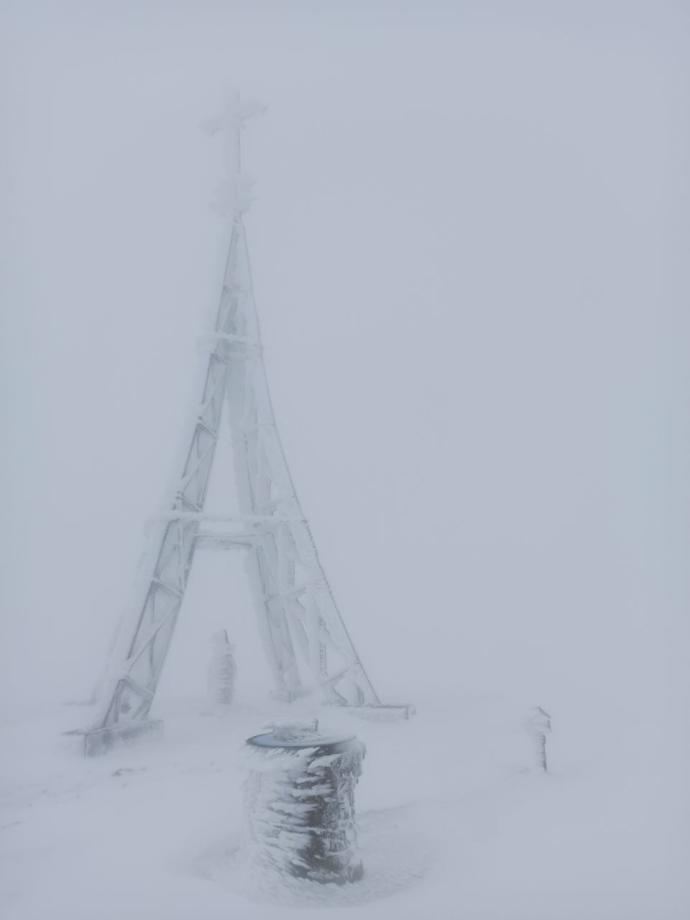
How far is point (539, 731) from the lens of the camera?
5480mm

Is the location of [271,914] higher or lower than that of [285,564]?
lower

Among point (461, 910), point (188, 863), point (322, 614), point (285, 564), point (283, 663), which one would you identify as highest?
point (285, 564)

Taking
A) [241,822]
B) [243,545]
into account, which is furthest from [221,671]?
[241,822]

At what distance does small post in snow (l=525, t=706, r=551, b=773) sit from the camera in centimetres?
547

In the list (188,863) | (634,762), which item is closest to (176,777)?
(188,863)

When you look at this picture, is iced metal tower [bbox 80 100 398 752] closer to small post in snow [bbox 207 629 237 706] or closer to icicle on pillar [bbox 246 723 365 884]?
small post in snow [bbox 207 629 237 706]

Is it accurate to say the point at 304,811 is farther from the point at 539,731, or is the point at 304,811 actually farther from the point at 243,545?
the point at 243,545

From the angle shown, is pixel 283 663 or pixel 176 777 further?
pixel 283 663

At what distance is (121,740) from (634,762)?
388 centimetres

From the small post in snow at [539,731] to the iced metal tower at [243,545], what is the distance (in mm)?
1740

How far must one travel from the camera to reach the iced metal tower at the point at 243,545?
6441 mm

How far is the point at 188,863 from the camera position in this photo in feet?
13.0

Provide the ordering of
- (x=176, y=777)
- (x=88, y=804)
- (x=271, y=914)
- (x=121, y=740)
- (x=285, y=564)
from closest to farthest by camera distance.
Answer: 1. (x=271, y=914)
2. (x=88, y=804)
3. (x=176, y=777)
4. (x=121, y=740)
5. (x=285, y=564)

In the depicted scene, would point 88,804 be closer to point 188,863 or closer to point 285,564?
point 188,863
